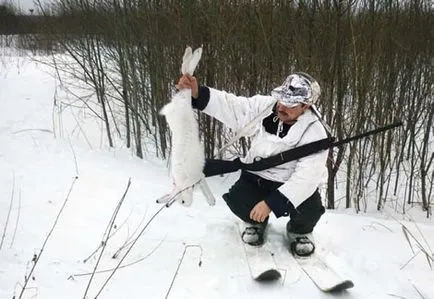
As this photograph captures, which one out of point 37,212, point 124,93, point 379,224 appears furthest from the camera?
point 124,93

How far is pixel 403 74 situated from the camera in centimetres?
406

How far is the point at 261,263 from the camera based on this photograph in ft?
7.68

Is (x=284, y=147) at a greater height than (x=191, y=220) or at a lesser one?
greater

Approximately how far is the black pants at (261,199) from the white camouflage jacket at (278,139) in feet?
0.25

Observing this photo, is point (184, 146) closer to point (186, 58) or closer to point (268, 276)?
point (186, 58)

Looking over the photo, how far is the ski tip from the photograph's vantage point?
2174 millimetres

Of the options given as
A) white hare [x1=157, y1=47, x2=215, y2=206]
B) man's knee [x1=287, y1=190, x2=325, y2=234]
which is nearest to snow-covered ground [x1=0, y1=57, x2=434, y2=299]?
man's knee [x1=287, y1=190, x2=325, y2=234]

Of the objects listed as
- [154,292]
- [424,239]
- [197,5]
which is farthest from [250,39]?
[154,292]

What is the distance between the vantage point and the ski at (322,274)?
2108mm

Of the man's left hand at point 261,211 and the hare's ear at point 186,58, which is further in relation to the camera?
the man's left hand at point 261,211

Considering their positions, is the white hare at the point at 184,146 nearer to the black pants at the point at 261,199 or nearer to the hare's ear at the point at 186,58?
the hare's ear at the point at 186,58

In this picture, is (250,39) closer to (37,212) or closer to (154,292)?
(37,212)

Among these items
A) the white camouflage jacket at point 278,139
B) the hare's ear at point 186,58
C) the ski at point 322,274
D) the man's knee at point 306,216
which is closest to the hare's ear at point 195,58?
the hare's ear at point 186,58

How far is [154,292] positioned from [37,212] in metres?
1.10
